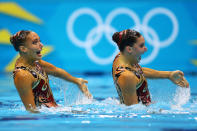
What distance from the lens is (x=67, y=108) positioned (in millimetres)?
5449

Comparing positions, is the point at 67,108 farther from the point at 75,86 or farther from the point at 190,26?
the point at 190,26

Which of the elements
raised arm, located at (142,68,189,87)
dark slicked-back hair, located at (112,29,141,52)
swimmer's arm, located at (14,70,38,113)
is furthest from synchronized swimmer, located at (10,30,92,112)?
raised arm, located at (142,68,189,87)

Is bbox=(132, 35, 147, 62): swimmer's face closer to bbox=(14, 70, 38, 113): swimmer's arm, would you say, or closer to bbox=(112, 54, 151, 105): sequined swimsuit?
bbox=(112, 54, 151, 105): sequined swimsuit

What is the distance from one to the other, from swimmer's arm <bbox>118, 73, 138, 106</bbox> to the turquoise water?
0.29 ft

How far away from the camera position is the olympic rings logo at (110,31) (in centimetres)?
1241

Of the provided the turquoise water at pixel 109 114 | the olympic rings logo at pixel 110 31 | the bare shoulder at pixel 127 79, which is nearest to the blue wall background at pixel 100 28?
the olympic rings logo at pixel 110 31

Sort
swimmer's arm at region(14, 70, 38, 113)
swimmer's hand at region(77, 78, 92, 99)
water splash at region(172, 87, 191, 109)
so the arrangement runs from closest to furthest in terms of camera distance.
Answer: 1. swimmer's arm at region(14, 70, 38, 113)
2. water splash at region(172, 87, 191, 109)
3. swimmer's hand at region(77, 78, 92, 99)

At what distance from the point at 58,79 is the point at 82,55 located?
6738 millimetres

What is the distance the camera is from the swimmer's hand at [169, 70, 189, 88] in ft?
18.1

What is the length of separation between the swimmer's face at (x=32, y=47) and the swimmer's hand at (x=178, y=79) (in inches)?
72.5

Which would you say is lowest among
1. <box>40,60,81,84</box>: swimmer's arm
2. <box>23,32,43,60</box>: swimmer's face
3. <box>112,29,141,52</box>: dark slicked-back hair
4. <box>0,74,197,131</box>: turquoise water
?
<box>0,74,197,131</box>: turquoise water

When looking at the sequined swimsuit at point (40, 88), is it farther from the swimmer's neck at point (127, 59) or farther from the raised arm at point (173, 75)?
the raised arm at point (173, 75)

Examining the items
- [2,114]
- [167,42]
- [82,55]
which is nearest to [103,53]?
[82,55]

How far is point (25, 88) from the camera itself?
484 centimetres
